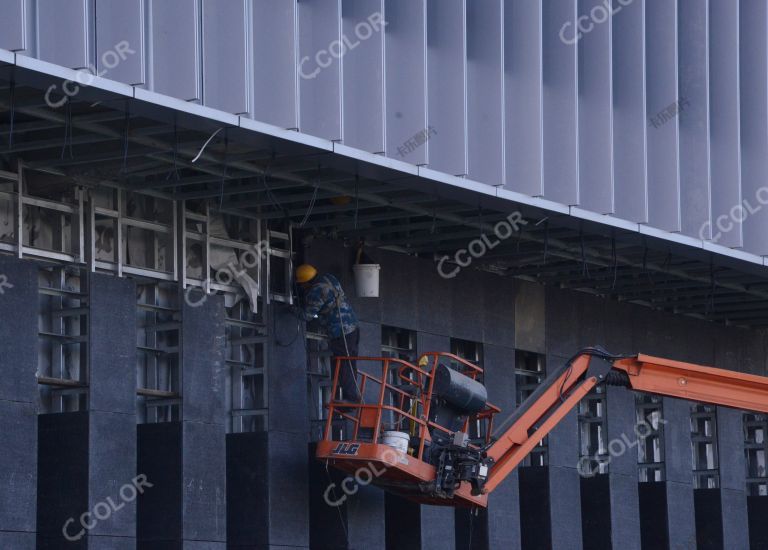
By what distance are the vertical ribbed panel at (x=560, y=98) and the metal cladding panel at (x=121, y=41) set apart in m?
8.23

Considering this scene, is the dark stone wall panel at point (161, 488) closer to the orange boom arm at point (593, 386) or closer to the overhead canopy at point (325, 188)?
the overhead canopy at point (325, 188)

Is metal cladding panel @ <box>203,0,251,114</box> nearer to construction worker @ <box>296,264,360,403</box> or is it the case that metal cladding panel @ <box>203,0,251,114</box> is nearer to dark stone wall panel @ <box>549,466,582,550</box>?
construction worker @ <box>296,264,360,403</box>

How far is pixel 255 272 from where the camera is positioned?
24.8m

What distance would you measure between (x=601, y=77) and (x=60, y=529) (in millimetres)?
11389

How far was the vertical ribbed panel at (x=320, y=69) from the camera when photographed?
21500 millimetres

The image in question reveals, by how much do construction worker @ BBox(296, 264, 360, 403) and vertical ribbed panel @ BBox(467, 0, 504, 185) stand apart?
2881 millimetres

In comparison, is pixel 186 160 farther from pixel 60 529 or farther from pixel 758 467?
pixel 758 467

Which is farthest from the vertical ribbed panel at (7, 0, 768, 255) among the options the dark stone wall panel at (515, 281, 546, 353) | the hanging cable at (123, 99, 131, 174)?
the dark stone wall panel at (515, 281, 546, 353)

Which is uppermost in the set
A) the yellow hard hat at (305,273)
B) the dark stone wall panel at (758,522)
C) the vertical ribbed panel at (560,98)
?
the vertical ribbed panel at (560,98)

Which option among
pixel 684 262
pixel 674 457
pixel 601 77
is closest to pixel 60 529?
pixel 601 77

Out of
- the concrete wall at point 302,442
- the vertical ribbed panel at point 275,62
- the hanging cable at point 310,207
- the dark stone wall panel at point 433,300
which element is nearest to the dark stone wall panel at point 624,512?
the concrete wall at point 302,442

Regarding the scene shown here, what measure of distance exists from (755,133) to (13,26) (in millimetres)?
15702

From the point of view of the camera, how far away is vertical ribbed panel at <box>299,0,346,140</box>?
21500mm

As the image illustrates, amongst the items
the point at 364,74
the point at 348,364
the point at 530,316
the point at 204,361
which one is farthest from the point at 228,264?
the point at 530,316
